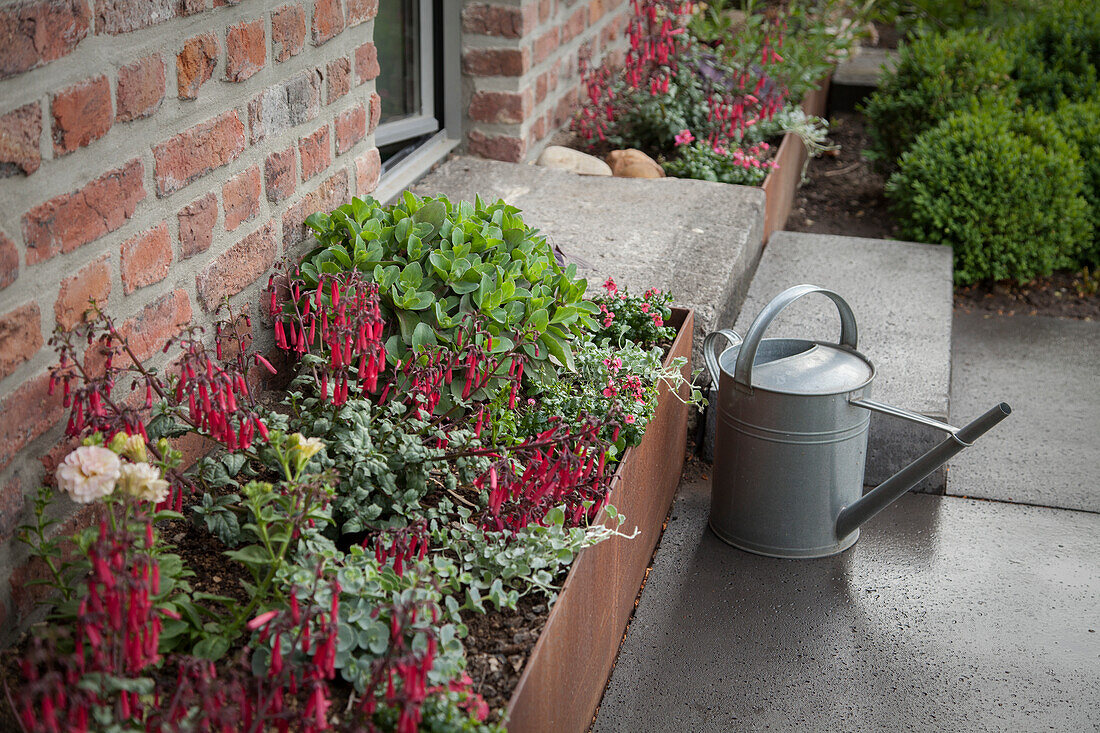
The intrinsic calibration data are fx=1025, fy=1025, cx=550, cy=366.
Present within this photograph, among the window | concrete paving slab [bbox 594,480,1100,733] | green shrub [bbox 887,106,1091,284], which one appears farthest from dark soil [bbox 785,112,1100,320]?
the window

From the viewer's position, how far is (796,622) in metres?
2.58

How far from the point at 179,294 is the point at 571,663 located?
1087 mm

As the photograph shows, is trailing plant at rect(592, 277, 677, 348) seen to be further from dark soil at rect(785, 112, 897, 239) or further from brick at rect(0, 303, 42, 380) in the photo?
dark soil at rect(785, 112, 897, 239)

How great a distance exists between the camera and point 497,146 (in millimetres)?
4105

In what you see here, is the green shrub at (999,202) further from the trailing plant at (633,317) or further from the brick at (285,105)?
the brick at (285,105)

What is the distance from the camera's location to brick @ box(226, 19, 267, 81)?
2184mm

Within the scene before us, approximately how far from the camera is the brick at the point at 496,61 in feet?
13.0

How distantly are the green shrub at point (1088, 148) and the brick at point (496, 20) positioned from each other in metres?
2.74

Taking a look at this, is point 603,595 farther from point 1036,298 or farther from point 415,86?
point 1036,298

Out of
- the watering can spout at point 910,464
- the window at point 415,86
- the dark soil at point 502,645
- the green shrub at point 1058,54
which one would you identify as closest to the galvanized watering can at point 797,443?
the watering can spout at point 910,464

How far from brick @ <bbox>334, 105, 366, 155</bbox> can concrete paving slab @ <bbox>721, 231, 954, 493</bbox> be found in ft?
4.71

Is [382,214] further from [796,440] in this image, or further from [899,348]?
[899,348]

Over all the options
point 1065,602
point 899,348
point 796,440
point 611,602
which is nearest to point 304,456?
point 611,602

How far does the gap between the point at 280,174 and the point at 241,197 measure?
182 mm
